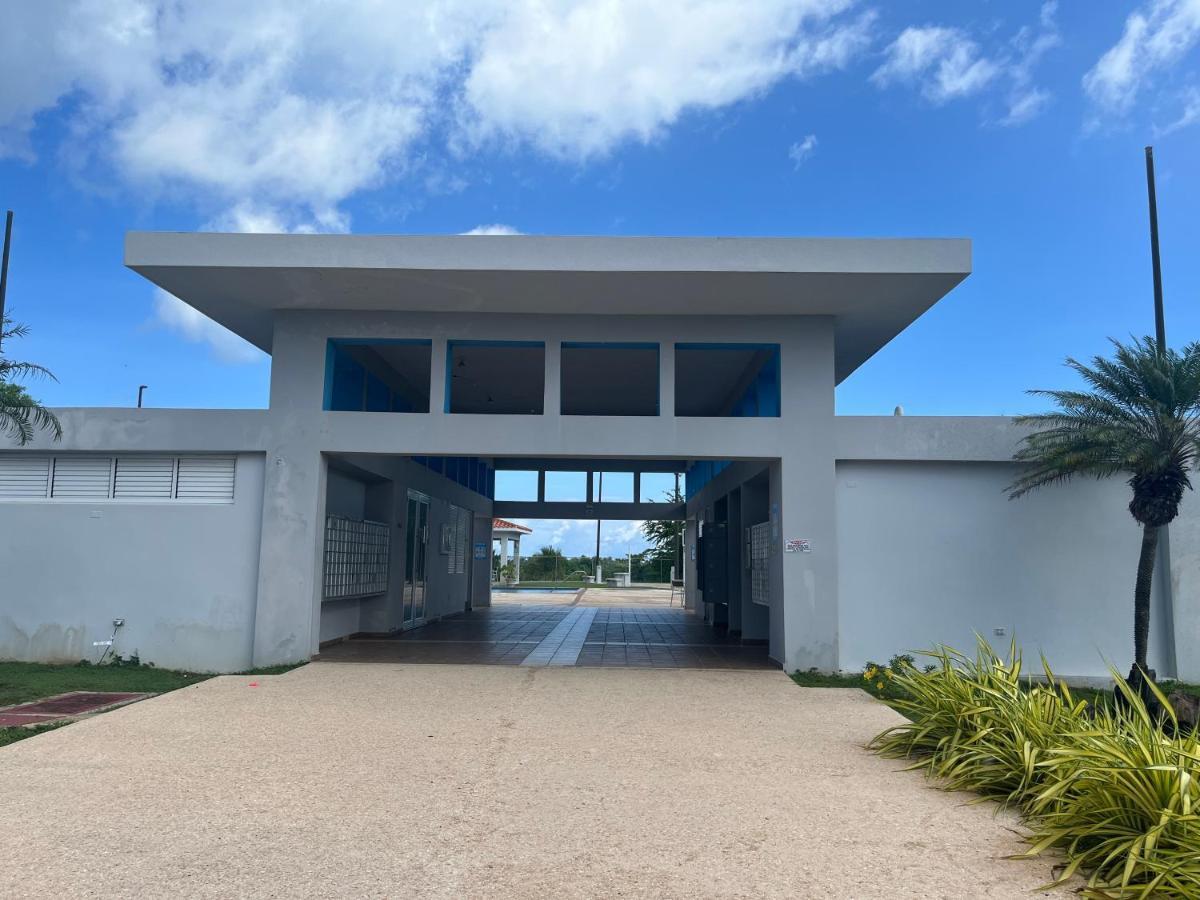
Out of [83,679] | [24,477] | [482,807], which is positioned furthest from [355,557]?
[482,807]

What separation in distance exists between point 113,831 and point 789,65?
43.1 feet

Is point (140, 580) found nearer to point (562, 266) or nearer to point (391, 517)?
point (391, 517)

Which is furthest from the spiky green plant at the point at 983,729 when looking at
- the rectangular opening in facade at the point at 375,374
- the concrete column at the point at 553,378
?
the rectangular opening in facade at the point at 375,374

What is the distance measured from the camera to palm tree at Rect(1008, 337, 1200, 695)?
34.9ft

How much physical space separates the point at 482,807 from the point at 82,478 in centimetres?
964

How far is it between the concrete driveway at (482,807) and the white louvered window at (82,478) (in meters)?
4.69

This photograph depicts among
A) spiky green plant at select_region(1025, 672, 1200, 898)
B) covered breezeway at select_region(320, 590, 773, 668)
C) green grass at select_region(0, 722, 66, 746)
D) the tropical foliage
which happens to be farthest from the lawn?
spiky green plant at select_region(1025, 672, 1200, 898)

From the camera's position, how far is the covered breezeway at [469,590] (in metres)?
13.4

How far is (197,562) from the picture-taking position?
12.1m

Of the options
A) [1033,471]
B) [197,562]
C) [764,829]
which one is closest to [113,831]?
[764,829]

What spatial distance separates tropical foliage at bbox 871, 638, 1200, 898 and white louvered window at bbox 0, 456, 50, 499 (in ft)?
37.7

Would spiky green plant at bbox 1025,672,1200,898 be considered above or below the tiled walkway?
above

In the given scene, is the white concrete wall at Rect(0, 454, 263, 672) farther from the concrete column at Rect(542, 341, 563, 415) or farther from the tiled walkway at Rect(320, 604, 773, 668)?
the concrete column at Rect(542, 341, 563, 415)

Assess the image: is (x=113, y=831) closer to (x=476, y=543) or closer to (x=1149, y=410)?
(x=1149, y=410)
